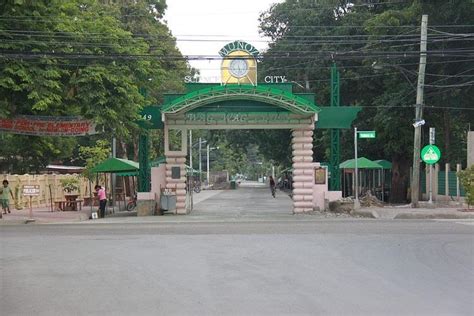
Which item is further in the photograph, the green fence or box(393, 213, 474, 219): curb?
the green fence

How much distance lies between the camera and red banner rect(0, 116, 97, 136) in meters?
26.2

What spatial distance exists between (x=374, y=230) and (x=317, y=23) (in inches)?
1051

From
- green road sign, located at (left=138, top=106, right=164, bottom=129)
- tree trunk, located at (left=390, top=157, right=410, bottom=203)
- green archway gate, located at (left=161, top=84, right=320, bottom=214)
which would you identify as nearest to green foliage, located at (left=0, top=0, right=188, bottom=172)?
green road sign, located at (left=138, top=106, right=164, bottom=129)

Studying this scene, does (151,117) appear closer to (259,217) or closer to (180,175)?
(180,175)

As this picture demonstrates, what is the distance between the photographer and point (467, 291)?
359 inches

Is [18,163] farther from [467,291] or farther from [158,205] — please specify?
[467,291]

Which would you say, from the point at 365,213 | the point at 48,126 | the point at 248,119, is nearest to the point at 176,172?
the point at 248,119

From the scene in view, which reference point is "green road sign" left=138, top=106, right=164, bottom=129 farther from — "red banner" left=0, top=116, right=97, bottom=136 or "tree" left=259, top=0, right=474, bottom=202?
"tree" left=259, top=0, right=474, bottom=202

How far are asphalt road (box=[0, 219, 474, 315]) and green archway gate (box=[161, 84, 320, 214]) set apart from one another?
1120 centimetres

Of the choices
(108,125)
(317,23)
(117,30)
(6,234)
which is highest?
(317,23)

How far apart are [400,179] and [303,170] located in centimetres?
1383

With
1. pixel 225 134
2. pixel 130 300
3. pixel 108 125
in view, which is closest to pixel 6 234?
pixel 108 125

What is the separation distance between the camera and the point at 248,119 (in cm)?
2844

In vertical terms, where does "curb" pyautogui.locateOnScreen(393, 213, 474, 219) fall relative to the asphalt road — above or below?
below
